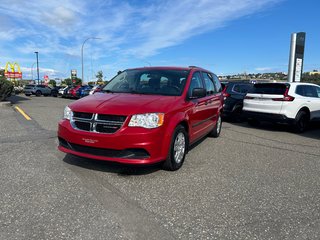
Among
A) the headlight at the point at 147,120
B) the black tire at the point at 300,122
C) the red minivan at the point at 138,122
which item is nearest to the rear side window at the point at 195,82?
the red minivan at the point at 138,122

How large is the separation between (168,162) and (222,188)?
0.93 metres

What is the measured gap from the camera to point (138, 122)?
13.4 feet

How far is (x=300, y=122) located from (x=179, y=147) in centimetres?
605

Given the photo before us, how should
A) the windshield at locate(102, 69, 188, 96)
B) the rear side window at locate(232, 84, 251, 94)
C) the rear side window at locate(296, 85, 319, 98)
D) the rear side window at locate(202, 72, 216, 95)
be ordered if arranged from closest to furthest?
the windshield at locate(102, 69, 188, 96) < the rear side window at locate(202, 72, 216, 95) < the rear side window at locate(296, 85, 319, 98) < the rear side window at locate(232, 84, 251, 94)

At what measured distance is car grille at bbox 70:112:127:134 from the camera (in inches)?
161

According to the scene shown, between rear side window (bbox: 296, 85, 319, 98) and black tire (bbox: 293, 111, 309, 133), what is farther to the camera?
rear side window (bbox: 296, 85, 319, 98)

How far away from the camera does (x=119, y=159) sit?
13.3 ft

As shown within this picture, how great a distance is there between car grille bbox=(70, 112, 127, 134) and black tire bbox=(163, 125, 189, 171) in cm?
94

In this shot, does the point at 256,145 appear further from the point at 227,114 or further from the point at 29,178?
the point at 29,178

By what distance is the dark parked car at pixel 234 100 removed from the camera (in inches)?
425

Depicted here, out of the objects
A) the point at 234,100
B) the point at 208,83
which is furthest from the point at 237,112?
the point at 208,83

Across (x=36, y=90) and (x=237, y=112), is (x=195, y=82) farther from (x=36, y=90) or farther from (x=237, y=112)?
(x=36, y=90)

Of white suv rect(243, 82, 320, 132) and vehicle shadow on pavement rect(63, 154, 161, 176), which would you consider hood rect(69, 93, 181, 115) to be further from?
white suv rect(243, 82, 320, 132)

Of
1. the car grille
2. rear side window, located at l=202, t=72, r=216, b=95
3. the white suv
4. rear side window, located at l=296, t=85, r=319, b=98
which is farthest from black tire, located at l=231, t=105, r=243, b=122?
the car grille
